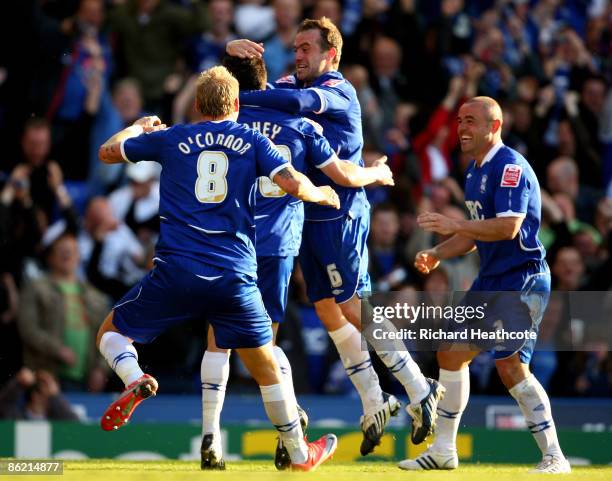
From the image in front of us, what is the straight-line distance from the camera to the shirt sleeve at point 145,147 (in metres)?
7.77

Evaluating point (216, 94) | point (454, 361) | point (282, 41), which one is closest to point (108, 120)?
point (282, 41)

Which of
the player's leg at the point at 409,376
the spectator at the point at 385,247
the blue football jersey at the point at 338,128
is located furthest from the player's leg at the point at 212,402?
the spectator at the point at 385,247

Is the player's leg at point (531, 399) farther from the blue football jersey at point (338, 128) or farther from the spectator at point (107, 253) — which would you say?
the spectator at point (107, 253)

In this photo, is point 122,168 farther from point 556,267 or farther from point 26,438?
point 556,267

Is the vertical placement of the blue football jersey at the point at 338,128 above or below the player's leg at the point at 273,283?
above

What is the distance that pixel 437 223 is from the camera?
338 inches

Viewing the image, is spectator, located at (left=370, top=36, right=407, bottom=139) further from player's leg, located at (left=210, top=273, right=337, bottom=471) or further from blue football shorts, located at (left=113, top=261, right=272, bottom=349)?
blue football shorts, located at (left=113, top=261, right=272, bottom=349)

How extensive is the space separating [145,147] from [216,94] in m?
0.53

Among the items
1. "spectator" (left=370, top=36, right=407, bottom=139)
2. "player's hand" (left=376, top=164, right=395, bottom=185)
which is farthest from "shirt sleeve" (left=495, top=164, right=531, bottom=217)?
"spectator" (left=370, top=36, right=407, bottom=139)

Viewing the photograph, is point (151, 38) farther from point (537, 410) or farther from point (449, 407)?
point (537, 410)

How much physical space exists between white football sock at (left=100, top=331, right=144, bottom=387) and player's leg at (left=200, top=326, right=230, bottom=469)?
1.03 meters

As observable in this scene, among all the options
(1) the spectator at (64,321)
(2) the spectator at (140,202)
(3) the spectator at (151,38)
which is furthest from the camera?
(3) the spectator at (151,38)

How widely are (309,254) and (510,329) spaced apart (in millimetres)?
1571

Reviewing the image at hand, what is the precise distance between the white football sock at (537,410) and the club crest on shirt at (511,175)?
1.34 metres
